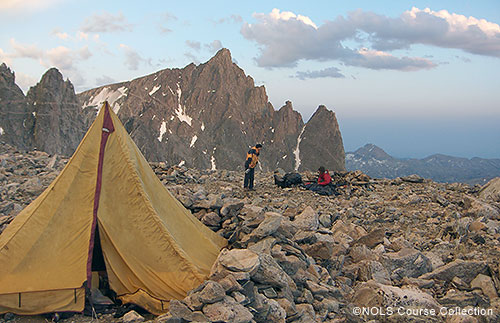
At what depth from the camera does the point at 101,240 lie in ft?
26.2

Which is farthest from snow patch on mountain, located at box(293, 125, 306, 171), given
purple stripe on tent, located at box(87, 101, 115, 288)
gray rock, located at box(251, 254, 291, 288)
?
gray rock, located at box(251, 254, 291, 288)

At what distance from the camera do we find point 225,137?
513 ft

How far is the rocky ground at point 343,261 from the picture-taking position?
22.0 ft

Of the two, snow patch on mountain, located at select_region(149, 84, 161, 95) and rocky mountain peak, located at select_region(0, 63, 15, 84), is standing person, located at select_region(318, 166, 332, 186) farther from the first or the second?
snow patch on mountain, located at select_region(149, 84, 161, 95)

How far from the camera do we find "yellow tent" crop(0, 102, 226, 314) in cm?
738

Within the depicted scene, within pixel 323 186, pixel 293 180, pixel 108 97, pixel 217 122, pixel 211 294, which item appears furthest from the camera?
pixel 108 97

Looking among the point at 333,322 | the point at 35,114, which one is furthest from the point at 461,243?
the point at 35,114

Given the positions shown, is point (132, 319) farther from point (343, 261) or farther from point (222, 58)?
point (222, 58)

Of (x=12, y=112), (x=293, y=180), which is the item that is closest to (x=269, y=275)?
(x=293, y=180)

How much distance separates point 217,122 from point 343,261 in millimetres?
152610

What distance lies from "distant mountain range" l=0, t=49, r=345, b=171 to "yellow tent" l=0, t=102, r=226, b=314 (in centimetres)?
13042

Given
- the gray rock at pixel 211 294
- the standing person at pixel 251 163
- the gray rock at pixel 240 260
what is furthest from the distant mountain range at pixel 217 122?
the gray rock at pixel 211 294

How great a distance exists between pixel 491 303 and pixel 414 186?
490 inches

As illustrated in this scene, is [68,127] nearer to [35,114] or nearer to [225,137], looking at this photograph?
[35,114]
